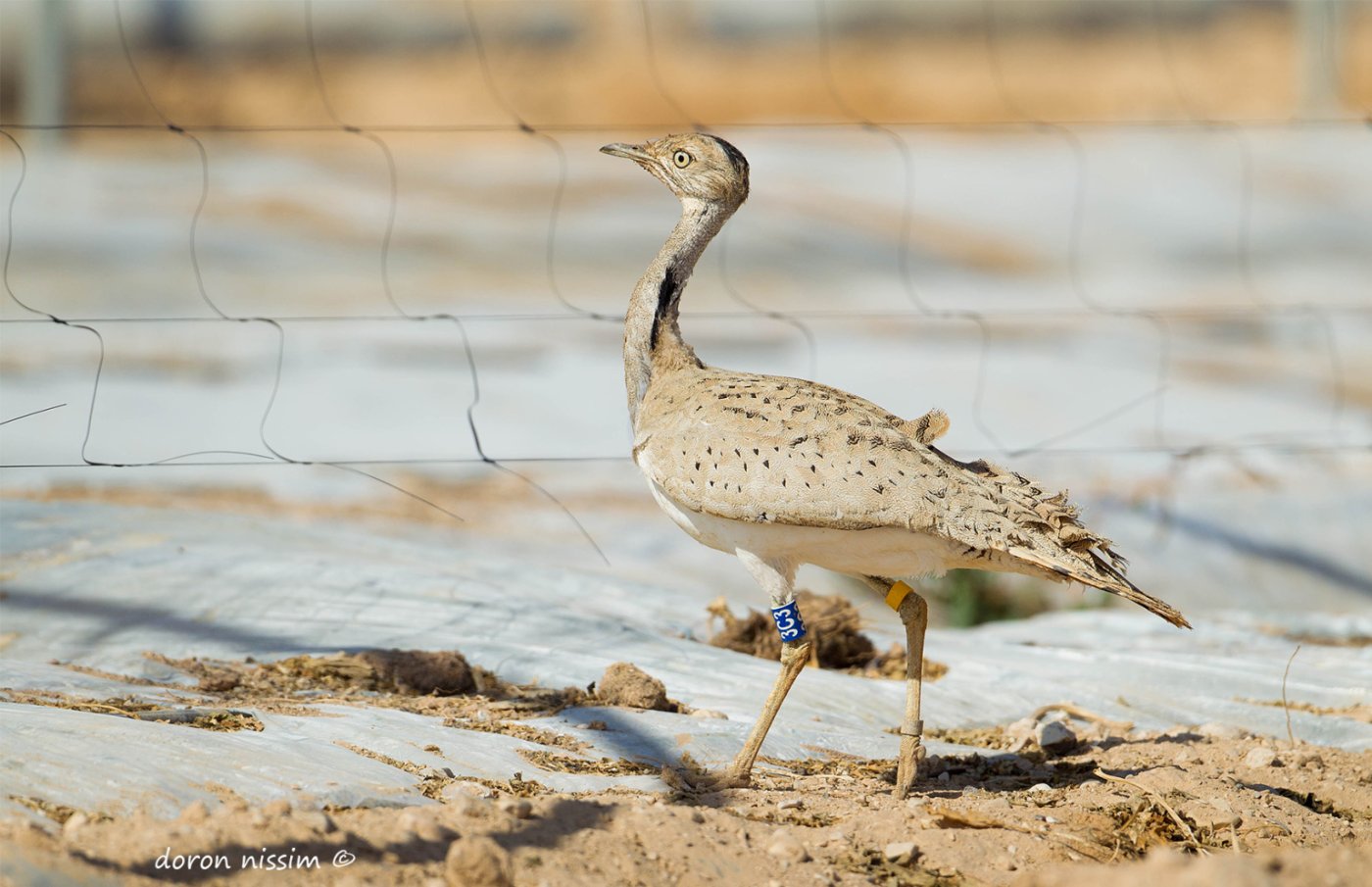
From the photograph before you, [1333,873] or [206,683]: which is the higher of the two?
[1333,873]

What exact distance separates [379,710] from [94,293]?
9266 mm

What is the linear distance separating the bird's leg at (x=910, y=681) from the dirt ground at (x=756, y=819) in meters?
0.08

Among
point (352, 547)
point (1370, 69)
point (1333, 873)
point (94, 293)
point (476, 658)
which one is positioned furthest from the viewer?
point (1370, 69)

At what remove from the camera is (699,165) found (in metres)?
4.62

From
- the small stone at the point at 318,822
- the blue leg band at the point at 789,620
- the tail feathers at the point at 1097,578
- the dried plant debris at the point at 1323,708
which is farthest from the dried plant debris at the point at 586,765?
the dried plant debris at the point at 1323,708

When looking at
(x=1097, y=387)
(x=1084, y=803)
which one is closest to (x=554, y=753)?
(x=1084, y=803)

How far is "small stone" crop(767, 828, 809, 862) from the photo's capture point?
3312mm

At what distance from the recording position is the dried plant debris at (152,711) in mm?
3861

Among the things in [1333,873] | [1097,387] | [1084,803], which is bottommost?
[1097,387]

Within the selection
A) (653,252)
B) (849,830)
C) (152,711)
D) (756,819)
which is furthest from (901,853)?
(653,252)

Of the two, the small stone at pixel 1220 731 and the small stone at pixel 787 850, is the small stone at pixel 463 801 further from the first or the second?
the small stone at pixel 1220 731

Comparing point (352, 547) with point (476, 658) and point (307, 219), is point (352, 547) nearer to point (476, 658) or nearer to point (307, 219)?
point (476, 658)

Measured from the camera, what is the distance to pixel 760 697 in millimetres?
4762

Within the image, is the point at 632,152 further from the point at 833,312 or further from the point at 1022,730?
the point at 833,312
